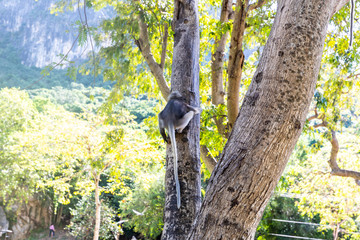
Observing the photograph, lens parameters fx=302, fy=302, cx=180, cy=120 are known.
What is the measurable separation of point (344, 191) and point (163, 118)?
878cm

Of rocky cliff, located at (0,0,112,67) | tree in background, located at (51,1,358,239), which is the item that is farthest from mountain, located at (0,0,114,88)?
tree in background, located at (51,1,358,239)

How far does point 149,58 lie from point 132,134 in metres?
6.91

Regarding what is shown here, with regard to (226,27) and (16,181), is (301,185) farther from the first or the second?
(16,181)

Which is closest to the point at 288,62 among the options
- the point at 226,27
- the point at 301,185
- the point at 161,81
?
the point at 226,27

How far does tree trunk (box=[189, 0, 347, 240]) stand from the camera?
120 cm

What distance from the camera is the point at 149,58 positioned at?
4.48 m

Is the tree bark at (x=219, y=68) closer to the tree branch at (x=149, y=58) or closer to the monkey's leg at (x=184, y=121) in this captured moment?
the tree branch at (x=149, y=58)

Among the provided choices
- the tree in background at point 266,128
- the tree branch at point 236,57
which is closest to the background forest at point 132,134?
the tree branch at point 236,57

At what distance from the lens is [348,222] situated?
11203mm

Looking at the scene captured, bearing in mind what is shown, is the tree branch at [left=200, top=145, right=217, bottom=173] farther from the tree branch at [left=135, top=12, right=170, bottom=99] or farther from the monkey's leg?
the monkey's leg

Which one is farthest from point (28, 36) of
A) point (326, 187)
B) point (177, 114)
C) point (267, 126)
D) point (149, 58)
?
point (267, 126)

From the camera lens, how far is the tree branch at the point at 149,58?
4.30m

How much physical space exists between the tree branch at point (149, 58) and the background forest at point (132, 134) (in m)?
0.05

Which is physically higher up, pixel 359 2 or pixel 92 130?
pixel 359 2
